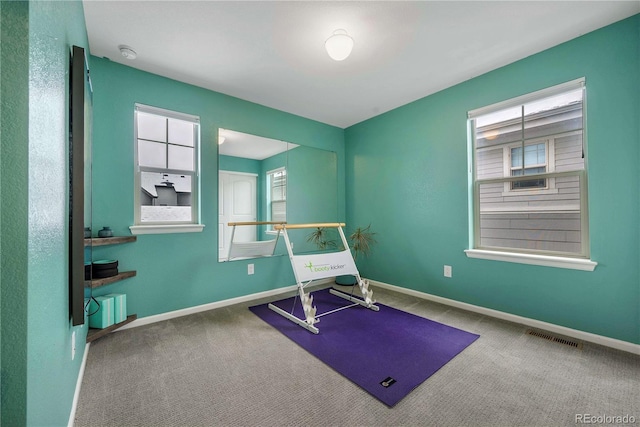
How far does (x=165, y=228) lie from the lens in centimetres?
272

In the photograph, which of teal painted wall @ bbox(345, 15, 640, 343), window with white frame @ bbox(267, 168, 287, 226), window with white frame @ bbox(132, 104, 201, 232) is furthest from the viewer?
window with white frame @ bbox(267, 168, 287, 226)

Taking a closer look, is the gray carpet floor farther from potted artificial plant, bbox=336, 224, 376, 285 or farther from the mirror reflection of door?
A: potted artificial plant, bbox=336, 224, 376, 285

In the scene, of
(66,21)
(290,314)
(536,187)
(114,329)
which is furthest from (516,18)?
(114,329)

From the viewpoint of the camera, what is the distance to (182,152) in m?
2.96

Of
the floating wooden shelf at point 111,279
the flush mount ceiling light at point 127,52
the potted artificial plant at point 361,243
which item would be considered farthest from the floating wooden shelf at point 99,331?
the potted artificial plant at point 361,243

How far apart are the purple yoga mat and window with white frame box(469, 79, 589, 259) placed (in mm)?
1176

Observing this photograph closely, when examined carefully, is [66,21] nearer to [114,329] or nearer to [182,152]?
[182,152]

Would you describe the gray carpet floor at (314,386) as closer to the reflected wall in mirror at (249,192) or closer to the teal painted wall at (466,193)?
the teal painted wall at (466,193)

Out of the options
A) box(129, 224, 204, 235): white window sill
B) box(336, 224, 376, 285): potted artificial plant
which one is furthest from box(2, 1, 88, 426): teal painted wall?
box(336, 224, 376, 285): potted artificial plant

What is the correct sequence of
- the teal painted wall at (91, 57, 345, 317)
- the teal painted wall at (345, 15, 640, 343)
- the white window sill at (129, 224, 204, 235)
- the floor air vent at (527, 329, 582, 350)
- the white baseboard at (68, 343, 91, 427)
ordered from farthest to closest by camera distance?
the white window sill at (129, 224, 204, 235) < the teal painted wall at (91, 57, 345, 317) < the floor air vent at (527, 329, 582, 350) < the teal painted wall at (345, 15, 640, 343) < the white baseboard at (68, 343, 91, 427)

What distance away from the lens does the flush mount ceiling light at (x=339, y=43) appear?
2.06m

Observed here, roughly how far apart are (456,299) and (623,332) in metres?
1.27

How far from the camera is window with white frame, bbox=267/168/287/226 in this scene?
11.9 ft

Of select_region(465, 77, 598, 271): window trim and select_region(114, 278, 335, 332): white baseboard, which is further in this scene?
select_region(114, 278, 335, 332): white baseboard
